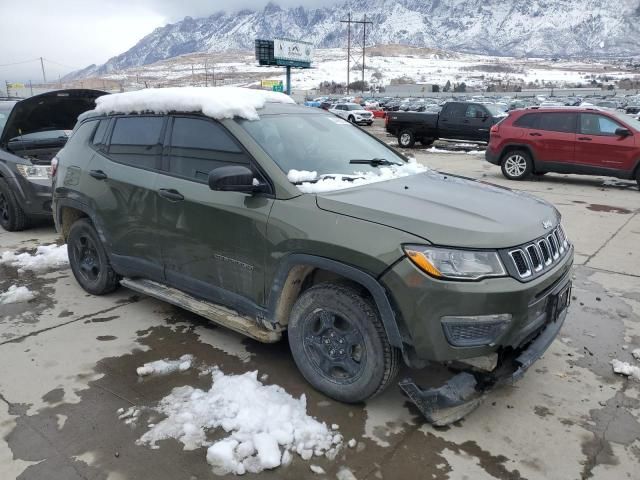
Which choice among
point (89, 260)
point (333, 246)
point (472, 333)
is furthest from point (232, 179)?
point (89, 260)

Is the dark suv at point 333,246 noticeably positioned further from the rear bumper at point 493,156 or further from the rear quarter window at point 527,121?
the rear bumper at point 493,156

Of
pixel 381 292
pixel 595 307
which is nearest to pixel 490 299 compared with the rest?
pixel 381 292

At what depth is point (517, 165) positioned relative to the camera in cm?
1200

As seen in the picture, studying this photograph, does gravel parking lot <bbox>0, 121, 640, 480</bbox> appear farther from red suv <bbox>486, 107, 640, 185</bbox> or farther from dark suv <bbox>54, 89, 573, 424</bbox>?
red suv <bbox>486, 107, 640, 185</bbox>

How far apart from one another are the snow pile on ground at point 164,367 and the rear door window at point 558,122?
10.2 metres

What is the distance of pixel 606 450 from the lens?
280 centimetres

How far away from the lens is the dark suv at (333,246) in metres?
2.68

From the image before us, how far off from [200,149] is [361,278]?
62.8 inches

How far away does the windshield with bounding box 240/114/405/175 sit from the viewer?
3434 mm

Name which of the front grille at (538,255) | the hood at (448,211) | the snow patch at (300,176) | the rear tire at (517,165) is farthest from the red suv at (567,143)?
the snow patch at (300,176)

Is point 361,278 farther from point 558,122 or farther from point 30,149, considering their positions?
point 558,122

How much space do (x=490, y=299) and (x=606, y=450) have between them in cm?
108

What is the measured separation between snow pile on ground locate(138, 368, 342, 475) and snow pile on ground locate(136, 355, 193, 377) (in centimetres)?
24

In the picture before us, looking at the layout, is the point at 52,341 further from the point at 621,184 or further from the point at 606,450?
the point at 621,184
